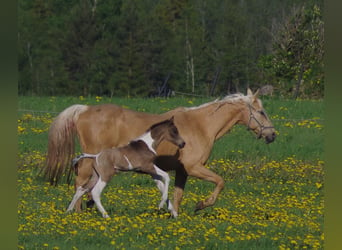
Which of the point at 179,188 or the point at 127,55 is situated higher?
the point at 179,188

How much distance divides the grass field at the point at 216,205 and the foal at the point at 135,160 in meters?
0.31

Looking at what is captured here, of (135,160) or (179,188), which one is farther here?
(179,188)

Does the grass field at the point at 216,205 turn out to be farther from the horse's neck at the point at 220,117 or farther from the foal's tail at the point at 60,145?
the horse's neck at the point at 220,117

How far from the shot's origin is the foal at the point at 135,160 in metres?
9.31

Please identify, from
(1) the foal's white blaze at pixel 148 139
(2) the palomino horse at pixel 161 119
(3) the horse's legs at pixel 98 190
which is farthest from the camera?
(2) the palomino horse at pixel 161 119

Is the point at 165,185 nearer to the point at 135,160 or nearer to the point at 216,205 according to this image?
the point at 135,160

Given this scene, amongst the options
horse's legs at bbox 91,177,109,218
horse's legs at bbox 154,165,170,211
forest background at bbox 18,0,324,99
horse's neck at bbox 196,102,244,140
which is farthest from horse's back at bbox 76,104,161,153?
forest background at bbox 18,0,324,99

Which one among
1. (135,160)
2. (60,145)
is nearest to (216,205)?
(135,160)

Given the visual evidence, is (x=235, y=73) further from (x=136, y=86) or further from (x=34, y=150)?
(x=34, y=150)

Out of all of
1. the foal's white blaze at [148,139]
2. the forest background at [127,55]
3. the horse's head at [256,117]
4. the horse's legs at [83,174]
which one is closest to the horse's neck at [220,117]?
the horse's head at [256,117]

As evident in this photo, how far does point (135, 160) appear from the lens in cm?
948

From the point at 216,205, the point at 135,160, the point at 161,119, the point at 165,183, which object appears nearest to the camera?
the point at 165,183

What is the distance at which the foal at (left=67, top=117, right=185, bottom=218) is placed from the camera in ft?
30.6

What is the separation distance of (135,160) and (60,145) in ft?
4.72
